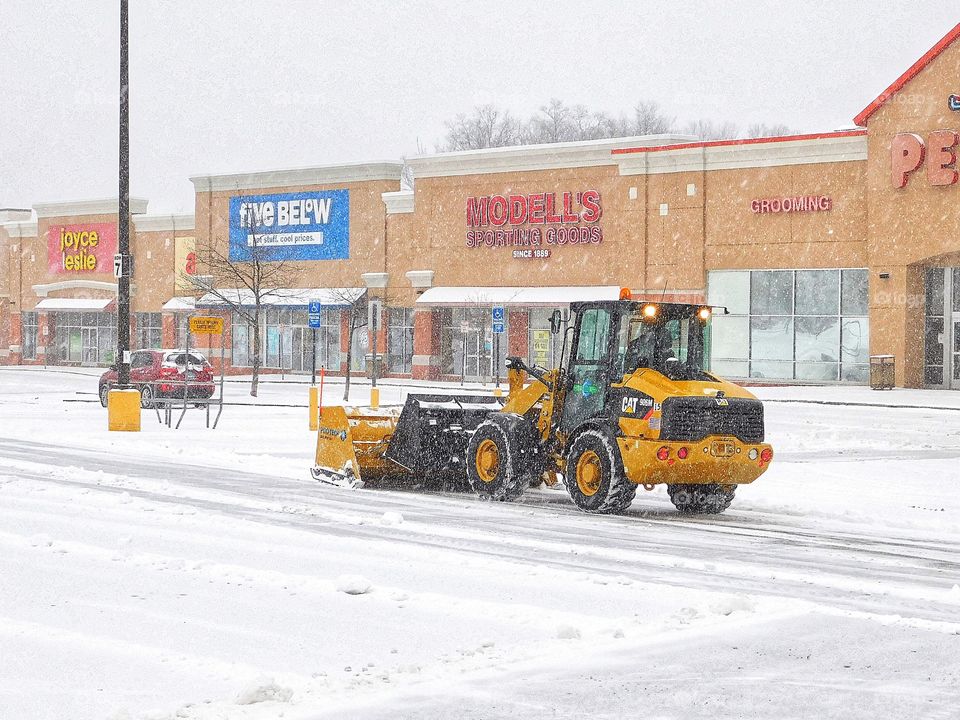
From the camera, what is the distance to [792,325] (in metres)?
46.7

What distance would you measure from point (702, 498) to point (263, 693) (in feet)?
30.3

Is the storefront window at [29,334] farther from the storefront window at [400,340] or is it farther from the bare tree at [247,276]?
the storefront window at [400,340]

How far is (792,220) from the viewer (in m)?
46.2

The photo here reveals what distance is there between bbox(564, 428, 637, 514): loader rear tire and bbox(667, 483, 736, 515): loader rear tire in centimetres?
103

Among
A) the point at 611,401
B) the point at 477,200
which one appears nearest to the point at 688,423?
the point at 611,401

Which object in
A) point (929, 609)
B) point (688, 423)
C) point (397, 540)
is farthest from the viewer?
point (688, 423)

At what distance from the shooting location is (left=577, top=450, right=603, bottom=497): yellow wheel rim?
48.4ft

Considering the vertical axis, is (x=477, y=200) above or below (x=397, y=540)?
above

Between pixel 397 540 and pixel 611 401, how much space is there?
139 inches

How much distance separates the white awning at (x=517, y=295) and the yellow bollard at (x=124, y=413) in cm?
2524

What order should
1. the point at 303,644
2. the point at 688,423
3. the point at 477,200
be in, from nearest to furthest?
the point at 303,644 → the point at 688,423 → the point at 477,200

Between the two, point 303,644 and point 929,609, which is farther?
point 929,609

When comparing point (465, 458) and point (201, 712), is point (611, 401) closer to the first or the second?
point (465, 458)

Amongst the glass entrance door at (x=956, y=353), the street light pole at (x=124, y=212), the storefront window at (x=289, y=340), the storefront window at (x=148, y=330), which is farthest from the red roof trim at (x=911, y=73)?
the storefront window at (x=148, y=330)
